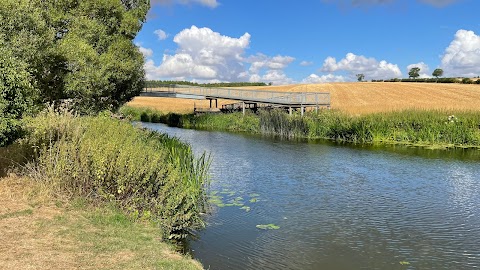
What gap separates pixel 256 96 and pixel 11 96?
4319 centimetres

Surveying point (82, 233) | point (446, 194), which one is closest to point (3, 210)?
point (82, 233)

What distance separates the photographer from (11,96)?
836cm

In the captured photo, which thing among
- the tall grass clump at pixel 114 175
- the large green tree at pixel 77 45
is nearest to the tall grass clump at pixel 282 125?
the large green tree at pixel 77 45

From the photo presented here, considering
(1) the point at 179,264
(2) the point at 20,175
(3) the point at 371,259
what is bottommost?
(3) the point at 371,259

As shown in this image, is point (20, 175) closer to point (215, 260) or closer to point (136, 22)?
point (215, 260)

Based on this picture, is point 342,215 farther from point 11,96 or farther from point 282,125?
point 282,125

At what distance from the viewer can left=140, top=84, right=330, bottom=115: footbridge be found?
4653 centimetres

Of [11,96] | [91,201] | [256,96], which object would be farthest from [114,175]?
[256,96]

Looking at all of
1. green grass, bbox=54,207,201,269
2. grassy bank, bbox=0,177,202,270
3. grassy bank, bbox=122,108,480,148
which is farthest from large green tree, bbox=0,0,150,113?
grassy bank, bbox=122,108,480,148

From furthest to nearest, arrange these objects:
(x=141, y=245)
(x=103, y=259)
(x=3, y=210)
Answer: (x=3, y=210)
(x=141, y=245)
(x=103, y=259)

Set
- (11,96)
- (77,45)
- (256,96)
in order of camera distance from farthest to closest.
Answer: (256,96), (77,45), (11,96)

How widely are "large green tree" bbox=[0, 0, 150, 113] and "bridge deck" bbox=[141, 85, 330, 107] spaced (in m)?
26.3

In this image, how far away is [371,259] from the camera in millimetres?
8773

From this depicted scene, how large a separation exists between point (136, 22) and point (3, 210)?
14.3m
